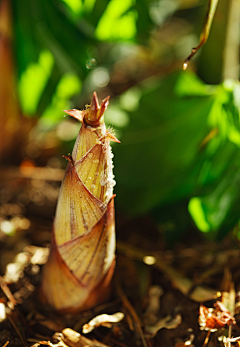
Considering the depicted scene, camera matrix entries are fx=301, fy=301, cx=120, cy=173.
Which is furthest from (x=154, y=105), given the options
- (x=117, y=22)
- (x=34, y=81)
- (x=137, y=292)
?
(x=137, y=292)

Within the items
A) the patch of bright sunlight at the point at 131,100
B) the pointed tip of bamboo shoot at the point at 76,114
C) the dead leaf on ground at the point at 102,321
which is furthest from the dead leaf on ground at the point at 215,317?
the patch of bright sunlight at the point at 131,100

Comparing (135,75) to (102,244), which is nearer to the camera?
(102,244)

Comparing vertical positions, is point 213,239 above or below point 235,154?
below

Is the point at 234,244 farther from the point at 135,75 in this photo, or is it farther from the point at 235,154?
the point at 135,75

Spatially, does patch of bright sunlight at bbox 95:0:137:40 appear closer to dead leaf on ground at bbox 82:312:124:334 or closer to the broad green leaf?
the broad green leaf

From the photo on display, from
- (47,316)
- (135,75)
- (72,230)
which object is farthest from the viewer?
(135,75)

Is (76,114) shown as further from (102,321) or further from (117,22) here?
(117,22)

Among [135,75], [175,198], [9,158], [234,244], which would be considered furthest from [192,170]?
[135,75]
